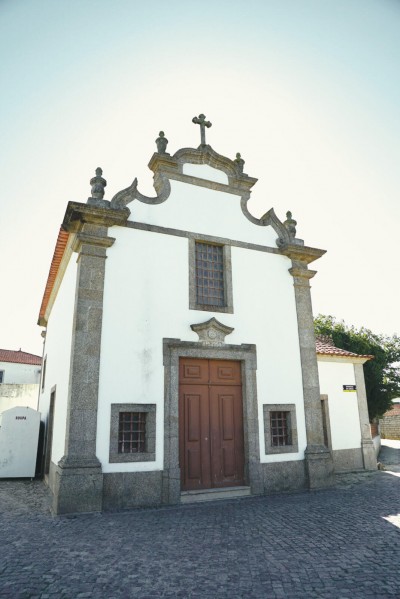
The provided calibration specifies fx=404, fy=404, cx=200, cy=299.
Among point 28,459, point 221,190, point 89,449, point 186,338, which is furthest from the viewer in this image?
A: point 28,459

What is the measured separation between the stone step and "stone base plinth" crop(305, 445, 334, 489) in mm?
1504

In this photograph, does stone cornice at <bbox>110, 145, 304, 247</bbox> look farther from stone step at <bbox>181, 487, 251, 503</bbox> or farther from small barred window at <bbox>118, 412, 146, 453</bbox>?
stone step at <bbox>181, 487, 251, 503</bbox>

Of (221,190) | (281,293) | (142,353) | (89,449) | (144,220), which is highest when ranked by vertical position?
(221,190)

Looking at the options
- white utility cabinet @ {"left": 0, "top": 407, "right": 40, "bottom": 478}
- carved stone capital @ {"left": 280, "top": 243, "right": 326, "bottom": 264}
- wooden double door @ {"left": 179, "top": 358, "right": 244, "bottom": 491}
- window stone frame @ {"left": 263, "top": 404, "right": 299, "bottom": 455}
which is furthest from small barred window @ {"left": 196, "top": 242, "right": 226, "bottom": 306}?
white utility cabinet @ {"left": 0, "top": 407, "right": 40, "bottom": 478}

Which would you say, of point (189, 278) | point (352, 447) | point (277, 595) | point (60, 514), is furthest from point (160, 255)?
point (352, 447)

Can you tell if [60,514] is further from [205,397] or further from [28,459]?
[28,459]

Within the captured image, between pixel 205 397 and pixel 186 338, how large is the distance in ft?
4.19

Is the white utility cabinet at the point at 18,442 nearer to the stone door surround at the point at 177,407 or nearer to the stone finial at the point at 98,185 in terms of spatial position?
the stone door surround at the point at 177,407

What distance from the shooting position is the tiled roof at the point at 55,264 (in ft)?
30.5

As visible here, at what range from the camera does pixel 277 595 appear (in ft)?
12.1

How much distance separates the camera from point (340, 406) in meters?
11.7

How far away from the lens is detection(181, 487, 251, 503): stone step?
743 centimetres

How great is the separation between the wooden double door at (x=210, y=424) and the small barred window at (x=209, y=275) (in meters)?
1.40

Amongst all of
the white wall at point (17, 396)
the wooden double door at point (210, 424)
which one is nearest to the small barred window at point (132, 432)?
the wooden double door at point (210, 424)
